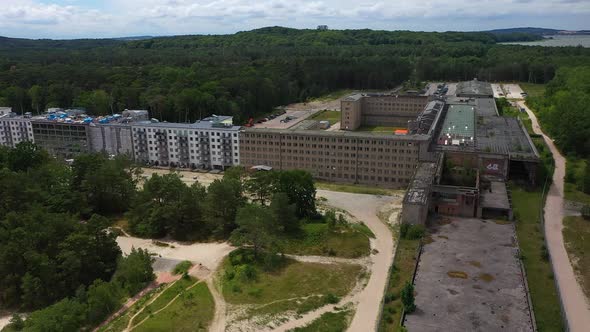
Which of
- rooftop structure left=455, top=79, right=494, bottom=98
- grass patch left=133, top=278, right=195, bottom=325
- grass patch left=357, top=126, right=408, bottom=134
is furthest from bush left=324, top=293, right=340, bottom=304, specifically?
rooftop structure left=455, top=79, right=494, bottom=98

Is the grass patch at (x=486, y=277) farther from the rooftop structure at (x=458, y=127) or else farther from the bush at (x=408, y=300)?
the rooftop structure at (x=458, y=127)

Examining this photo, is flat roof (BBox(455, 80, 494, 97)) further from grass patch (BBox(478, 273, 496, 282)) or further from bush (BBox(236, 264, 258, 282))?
bush (BBox(236, 264, 258, 282))

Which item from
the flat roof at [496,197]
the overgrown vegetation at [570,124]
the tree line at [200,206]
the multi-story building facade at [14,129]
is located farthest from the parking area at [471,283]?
the multi-story building facade at [14,129]

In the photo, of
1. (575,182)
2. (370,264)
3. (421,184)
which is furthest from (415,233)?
(575,182)

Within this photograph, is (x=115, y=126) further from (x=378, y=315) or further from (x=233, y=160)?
(x=378, y=315)

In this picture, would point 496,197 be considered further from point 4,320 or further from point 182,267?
point 4,320

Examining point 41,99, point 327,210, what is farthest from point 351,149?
point 41,99
